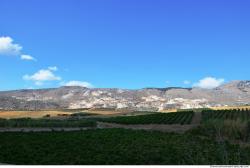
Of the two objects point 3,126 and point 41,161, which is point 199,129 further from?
point 3,126

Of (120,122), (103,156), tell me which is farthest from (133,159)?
(120,122)

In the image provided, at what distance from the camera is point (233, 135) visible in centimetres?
2647

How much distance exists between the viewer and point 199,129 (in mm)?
31688

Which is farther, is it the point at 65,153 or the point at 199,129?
the point at 199,129

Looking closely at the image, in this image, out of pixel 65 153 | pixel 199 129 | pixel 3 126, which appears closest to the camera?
pixel 65 153

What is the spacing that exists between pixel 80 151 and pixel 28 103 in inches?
6951

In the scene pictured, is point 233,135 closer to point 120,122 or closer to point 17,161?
point 17,161

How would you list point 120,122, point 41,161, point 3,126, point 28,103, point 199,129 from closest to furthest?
point 41,161, point 199,129, point 3,126, point 120,122, point 28,103

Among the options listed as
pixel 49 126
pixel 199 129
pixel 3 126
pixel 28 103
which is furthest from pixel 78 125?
pixel 28 103

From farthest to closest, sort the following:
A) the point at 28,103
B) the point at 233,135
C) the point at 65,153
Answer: the point at 28,103 → the point at 233,135 → the point at 65,153

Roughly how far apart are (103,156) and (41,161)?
2.45 metres

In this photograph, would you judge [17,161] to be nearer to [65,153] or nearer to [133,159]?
[65,153]

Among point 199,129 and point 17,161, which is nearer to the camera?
point 17,161

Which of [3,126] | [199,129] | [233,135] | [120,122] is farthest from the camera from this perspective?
[120,122]
